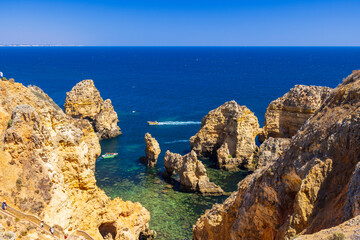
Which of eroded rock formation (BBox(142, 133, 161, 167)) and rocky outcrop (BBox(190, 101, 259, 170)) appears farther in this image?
eroded rock formation (BBox(142, 133, 161, 167))

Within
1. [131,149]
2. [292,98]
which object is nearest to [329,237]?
[292,98]

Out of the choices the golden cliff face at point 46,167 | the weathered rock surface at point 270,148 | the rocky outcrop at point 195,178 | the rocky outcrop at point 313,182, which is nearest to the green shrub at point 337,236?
the rocky outcrop at point 313,182

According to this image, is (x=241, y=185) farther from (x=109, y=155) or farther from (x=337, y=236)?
(x=109, y=155)

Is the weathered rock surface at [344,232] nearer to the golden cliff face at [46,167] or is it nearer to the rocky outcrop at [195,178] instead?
the golden cliff face at [46,167]

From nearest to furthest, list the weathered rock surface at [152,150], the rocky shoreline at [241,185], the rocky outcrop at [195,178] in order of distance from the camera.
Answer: the rocky shoreline at [241,185], the rocky outcrop at [195,178], the weathered rock surface at [152,150]

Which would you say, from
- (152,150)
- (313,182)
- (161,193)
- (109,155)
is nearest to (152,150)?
(152,150)

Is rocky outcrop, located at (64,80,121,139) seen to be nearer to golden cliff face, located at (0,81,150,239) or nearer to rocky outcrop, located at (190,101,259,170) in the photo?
rocky outcrop, located at (190,101,259,170)

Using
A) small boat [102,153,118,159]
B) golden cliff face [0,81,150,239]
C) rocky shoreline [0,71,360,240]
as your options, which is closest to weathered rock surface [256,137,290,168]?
rocky shoreline [0,71,360,240]
